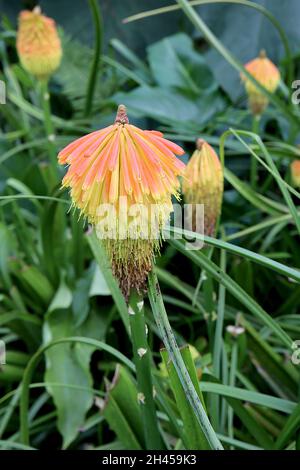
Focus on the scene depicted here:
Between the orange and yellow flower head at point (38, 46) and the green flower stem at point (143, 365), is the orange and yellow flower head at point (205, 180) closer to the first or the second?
the green flower stem at point (143, 365)

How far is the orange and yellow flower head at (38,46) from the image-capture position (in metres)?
0.93

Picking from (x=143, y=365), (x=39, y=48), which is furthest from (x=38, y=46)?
(x=143, y=365)

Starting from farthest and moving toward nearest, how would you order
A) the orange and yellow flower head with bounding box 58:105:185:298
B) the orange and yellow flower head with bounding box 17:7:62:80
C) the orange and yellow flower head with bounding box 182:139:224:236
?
the orange and yellow flower head with bounding box 17:7:62:80, the orange and yellow flower head with bounding box 182:139:224:236, the orange and yellow flower head with bounding box 58:105:185:298

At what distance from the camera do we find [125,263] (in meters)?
0.47

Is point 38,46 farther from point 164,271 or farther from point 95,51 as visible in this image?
point 164,271

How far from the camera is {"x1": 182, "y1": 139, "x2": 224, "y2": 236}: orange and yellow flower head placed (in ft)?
2.12

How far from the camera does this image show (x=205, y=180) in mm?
650

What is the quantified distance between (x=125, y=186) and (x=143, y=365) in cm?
19

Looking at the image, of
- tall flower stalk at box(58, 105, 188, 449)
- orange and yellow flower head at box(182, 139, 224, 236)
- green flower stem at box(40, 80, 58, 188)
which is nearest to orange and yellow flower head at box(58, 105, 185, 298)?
tall flower stalk at box(58, 105, 188, 449)

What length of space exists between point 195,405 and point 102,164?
19 centimetres

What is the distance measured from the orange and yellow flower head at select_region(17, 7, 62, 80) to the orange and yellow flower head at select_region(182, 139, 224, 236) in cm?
38

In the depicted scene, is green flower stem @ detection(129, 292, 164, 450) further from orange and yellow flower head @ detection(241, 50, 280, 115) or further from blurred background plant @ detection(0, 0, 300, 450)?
orange and yellow flower head @ detection(241, 50, 280, 115)
